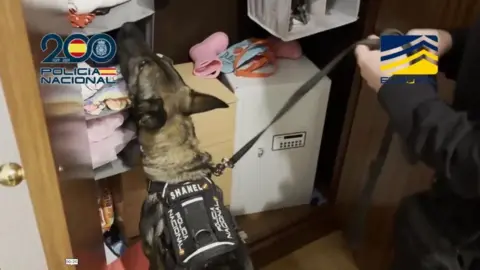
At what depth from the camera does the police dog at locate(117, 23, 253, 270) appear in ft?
4.01

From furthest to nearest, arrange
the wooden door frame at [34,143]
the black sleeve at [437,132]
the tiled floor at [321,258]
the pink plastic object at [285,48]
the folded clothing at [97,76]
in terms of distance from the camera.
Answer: the tiled floor at [321,258]
the pink plastic object at [285,48]
the folded clothing at [97,76]
the black sleeve at [437,132]
the wooden door frame at [34,143]

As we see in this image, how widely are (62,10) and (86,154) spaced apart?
0.27m

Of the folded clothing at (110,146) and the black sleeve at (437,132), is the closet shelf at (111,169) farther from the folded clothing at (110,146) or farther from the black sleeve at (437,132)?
the black sleeve at (437,132)

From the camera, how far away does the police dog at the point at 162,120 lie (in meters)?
1.22

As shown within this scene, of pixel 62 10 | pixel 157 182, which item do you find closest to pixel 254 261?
pixel 157 182

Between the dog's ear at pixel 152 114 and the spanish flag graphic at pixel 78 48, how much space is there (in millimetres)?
222

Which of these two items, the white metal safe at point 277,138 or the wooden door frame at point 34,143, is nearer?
the wooden door frame at point 34,143

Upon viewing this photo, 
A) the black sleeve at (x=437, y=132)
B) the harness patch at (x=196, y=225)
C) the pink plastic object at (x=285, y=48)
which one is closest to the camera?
the black sleeve at (x=437, y=132)

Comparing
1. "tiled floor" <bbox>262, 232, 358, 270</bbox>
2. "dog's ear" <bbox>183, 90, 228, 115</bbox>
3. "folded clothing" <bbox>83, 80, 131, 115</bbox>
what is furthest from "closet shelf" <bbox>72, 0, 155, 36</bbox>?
"tiled floor" <bbox>262, 232, 358, 270</bbox>

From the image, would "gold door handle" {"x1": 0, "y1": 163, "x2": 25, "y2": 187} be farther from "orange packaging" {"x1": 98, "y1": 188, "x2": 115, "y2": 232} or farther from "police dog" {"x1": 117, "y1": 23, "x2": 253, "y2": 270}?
"orange packaging" {"x1": 98, "y1": 188, "x2": 115, "y2": 232}

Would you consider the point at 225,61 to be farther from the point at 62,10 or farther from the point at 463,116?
the point at 463,116

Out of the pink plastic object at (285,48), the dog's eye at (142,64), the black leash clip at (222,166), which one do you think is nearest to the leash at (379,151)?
the black leash clip at (222,166)

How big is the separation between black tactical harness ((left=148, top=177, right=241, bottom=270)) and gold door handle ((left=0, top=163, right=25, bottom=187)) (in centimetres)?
51

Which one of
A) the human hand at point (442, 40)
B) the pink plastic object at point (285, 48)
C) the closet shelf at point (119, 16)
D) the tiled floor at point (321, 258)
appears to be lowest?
the tiled floor at point (321, 258)
